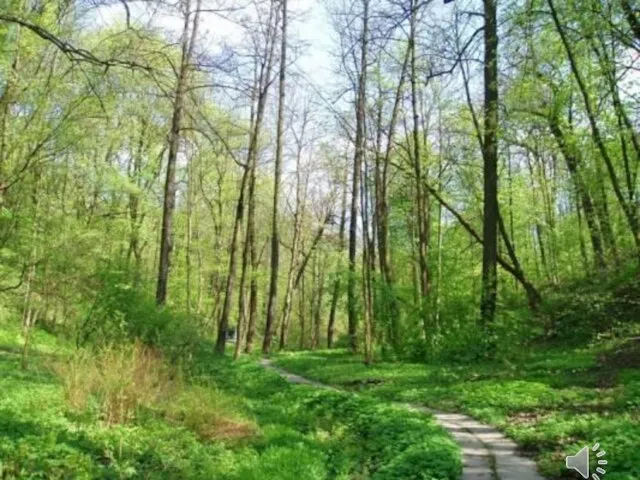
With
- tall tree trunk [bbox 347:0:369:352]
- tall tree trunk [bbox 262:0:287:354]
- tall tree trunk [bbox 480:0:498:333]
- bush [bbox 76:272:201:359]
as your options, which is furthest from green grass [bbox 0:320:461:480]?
tall tree trunk [bbox 262:0:287:354]

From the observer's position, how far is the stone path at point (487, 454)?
557 cm

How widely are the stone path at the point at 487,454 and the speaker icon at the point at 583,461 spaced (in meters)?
0.32

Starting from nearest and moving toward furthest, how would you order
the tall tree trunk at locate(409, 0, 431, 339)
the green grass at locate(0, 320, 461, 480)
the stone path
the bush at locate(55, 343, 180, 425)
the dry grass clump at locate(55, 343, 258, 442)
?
the green grass at locate(0, 320, 461, 480), the stone path, the dry grass clump at locate(55, 343, 258, 442), the bush at locate(55, 343, 180, 425), the tall tree trunk at locate(409, 0, 431, 339)

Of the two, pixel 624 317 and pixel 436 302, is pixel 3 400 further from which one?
pixel 624 317

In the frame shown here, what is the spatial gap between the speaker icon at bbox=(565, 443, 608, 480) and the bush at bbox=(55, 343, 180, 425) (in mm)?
5135

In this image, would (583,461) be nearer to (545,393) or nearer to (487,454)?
(487,454)

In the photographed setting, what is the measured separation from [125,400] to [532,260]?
A: 94.1ft

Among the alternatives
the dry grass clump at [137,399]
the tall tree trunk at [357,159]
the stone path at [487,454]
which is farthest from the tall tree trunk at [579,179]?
the dry grass clump at [137,399]

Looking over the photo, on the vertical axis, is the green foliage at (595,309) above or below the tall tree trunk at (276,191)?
below

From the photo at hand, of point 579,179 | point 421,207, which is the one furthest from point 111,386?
point 421,207

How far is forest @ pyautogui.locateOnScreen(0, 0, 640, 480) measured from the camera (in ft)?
21.1

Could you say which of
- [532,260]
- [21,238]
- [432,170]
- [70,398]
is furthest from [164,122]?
[70,398]

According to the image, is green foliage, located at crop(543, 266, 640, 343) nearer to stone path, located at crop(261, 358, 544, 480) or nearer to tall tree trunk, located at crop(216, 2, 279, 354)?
stone path, located at crop(261, 358, 544, 480)

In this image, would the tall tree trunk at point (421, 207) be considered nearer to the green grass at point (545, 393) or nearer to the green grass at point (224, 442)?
the green grass at point (545, 393)
